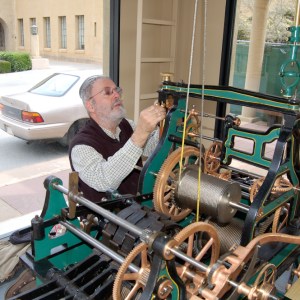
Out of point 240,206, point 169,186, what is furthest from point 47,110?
point 240,206

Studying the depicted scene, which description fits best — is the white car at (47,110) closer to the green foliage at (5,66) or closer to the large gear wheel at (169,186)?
the green foliage at (5,66)

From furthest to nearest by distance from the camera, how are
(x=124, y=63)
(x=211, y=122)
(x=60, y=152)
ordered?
1. (x=211, y=122)
2. (x=60, y=152)
3. (x=124, y=63)

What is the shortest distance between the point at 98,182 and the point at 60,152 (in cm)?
187

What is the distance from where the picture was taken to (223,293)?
948 millimetres

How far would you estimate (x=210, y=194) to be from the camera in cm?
129

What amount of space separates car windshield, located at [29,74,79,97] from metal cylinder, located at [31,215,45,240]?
2.13m

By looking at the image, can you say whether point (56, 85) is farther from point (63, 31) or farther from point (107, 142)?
point (107, 142)

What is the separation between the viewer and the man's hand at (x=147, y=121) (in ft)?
5.27

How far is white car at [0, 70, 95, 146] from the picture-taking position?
3.07 metres

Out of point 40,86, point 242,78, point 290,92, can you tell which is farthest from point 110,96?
point 242,78

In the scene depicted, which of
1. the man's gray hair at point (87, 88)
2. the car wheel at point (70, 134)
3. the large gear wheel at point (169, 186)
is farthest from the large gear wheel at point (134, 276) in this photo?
the car wheel at point (70, 134)

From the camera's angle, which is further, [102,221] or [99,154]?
[99,154]

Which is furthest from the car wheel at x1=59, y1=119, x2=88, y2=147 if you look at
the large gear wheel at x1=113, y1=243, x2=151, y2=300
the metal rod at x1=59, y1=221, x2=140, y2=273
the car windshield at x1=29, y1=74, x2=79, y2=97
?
the large gear wheel at x1=113, y1=243, x2=151, y2=300

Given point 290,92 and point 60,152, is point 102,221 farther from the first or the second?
point 60,152
